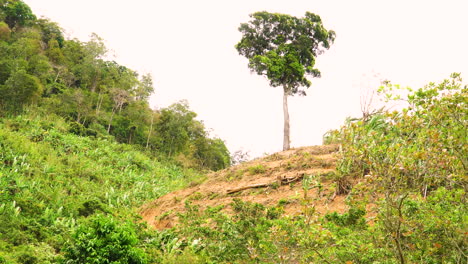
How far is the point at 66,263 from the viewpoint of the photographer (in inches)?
176

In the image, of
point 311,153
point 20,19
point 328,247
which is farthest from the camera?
point 20,19

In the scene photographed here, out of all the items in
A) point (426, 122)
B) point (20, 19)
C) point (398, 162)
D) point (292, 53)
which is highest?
point (20, 19)

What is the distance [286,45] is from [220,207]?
415 inches

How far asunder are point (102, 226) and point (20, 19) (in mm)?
36402

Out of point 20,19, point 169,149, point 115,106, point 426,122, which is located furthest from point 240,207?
point 20,19

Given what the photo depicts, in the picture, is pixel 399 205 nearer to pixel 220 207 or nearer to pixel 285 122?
pixel 220 207

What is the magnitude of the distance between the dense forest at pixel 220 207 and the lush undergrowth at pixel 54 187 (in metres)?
0.04

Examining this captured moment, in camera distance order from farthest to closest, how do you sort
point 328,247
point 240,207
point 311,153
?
point 311,153
point 240,207
point 328,247

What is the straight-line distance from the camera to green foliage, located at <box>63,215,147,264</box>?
4434 millimetres

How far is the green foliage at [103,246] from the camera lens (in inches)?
175

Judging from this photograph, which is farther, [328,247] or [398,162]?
[328,247]

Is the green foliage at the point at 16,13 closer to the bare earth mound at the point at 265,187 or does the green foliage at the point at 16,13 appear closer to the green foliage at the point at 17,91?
the green foliage at the point at 17,91

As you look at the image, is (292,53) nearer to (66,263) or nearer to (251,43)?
(251,43)

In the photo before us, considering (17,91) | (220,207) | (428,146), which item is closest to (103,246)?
(220,207)
